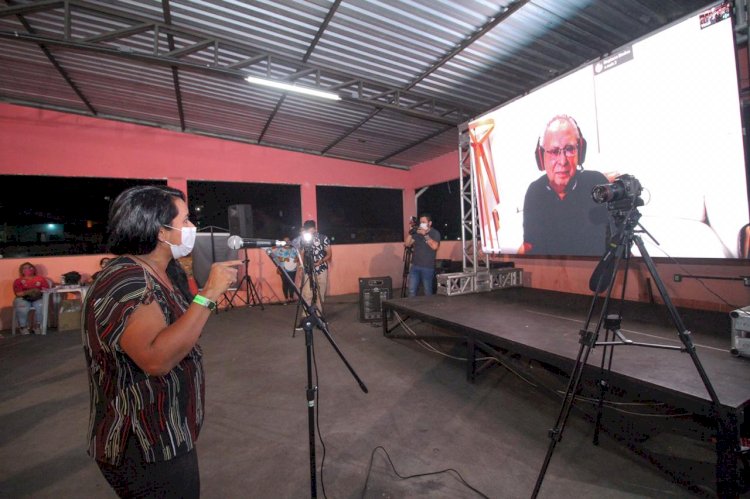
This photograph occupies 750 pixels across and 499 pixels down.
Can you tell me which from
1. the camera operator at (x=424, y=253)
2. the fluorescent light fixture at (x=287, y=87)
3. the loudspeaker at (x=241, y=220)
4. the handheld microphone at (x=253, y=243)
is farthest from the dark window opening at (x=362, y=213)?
the handheld microphone at (x=253, y=243)

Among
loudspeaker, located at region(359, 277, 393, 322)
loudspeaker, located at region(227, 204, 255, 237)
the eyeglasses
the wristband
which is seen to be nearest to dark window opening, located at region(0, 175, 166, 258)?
loudspeaker, located at region(359, 277, 393, 322)

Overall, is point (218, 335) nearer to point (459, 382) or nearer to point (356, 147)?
point (459, 382)

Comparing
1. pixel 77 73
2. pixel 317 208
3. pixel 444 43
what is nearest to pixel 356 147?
pixel 317 208

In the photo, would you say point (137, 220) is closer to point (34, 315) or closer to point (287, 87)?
point (287, 87)

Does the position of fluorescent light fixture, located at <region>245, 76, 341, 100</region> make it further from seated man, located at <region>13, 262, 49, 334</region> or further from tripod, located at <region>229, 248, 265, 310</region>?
seated man, located at <region>13, 262, 49, 334</region>

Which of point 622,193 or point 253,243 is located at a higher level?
point 622,193

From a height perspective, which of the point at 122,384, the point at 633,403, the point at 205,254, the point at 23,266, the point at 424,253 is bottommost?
the point at 633,403

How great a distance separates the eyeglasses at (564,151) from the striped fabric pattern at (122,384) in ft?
14.9

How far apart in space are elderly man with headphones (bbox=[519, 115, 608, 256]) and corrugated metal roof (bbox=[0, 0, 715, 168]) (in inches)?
44.8

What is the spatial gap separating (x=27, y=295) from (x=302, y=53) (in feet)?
20.0

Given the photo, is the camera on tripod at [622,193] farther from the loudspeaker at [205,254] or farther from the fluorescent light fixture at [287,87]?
the loudspeaker at [205,254]

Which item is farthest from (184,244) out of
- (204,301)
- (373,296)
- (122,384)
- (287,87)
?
(373,296)

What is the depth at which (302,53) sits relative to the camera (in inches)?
191

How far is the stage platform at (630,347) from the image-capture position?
5.76ft
